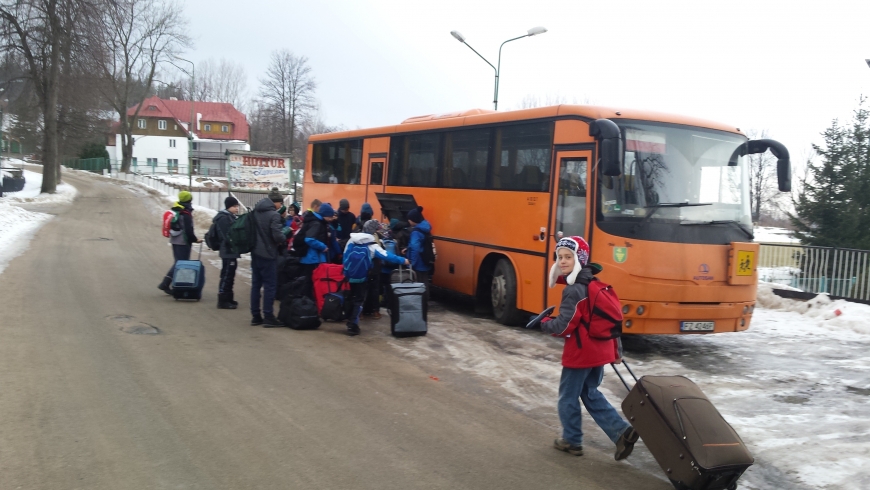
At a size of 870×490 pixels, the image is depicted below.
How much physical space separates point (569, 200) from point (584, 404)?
15.0 ft

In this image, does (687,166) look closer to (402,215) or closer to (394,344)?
(394,344)

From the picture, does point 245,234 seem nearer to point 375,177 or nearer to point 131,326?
point 131,326

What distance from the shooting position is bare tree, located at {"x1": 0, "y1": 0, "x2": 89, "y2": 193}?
94.9 feet

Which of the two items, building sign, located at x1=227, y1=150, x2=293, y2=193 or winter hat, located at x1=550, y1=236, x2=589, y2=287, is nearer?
winter hat, located at x1=550, y1=236, x2=589, y2=287

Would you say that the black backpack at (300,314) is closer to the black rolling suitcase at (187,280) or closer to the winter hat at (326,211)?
the winter hat at (326,211)

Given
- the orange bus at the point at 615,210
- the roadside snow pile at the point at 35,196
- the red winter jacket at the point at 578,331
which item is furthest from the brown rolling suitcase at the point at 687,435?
the roadside snow pile at the point at 35,196

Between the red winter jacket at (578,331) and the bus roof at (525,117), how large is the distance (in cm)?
454

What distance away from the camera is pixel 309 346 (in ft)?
28.1

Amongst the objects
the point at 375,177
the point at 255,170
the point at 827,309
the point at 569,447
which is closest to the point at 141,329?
the point at 569,447

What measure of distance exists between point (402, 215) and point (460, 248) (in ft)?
5.80

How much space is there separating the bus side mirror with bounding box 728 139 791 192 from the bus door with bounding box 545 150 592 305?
78.1 inches

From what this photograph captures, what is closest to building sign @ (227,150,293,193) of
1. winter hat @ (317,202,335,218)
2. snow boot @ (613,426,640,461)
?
winter hat @ (317,202,335,218)

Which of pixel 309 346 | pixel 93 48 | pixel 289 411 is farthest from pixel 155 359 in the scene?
pixel 93 48

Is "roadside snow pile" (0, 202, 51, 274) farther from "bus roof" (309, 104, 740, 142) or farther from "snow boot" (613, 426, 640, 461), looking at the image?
"snow boot" (613, 426, 640, 461)
